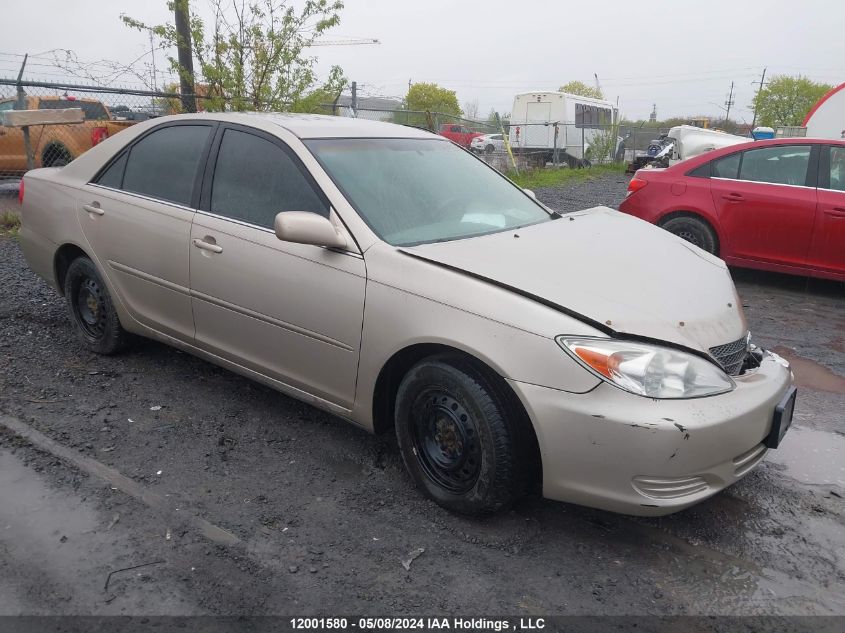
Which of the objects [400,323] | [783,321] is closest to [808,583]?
[400,323]

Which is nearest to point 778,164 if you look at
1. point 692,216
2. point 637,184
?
point 692,216

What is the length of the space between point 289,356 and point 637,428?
168cm

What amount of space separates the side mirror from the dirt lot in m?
1.10

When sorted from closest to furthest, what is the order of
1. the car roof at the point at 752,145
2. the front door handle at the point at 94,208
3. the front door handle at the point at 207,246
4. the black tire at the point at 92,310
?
the front door handle at the point at 207,246 → the front door handle at the point at 94,208 → the black tire at the point at 92,310 → the car roof at the point at 752,145

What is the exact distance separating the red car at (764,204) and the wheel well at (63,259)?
5.40m

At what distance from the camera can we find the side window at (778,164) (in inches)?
257

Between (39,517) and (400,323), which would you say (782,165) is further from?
(39,517)

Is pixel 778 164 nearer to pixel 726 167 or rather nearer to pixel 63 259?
pixel 726 167

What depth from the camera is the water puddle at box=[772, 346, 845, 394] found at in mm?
4469

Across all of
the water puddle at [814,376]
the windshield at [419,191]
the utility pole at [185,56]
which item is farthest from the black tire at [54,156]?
the water puddle at [814,376]

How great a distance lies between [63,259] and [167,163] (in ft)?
3.82

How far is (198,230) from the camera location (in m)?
3.69

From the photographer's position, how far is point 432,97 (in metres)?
65.2

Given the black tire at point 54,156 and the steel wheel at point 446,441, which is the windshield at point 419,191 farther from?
the black tire at point 54,156
